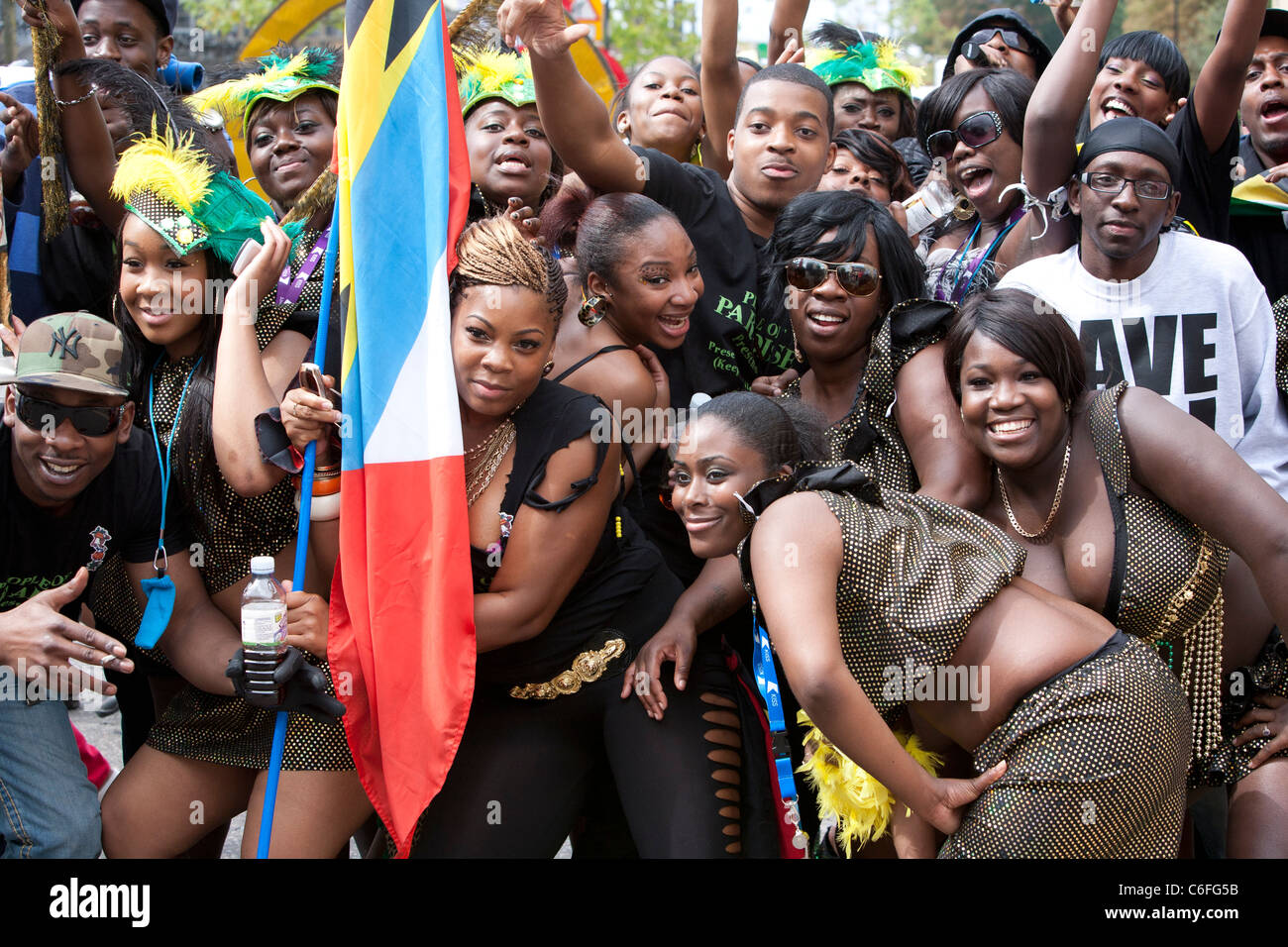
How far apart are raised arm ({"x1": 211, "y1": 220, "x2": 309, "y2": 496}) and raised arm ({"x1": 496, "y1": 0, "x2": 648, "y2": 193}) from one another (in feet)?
2.77

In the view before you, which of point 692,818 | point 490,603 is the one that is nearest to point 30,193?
point 490,603

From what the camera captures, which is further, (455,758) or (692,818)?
(455,758)

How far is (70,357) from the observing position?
3.17 metres

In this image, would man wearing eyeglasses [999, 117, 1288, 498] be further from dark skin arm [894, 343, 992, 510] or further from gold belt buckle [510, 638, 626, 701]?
gold belt buckle [510, 638, 626, 701]

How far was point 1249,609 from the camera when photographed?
128 inches

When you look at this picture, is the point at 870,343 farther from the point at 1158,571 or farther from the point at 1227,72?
the point at 1227,72

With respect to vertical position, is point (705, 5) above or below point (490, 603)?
above

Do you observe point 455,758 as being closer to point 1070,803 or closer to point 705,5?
point 1070,803

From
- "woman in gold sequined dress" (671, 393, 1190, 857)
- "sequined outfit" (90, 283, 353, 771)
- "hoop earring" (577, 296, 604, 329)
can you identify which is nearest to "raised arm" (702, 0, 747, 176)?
"hoop earring" (577, 296, 604, 329)

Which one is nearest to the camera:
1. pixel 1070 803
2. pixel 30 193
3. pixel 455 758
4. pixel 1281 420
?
pixel 1070 803

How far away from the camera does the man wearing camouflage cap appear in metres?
3.11

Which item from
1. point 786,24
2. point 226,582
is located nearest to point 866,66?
point 786,24
